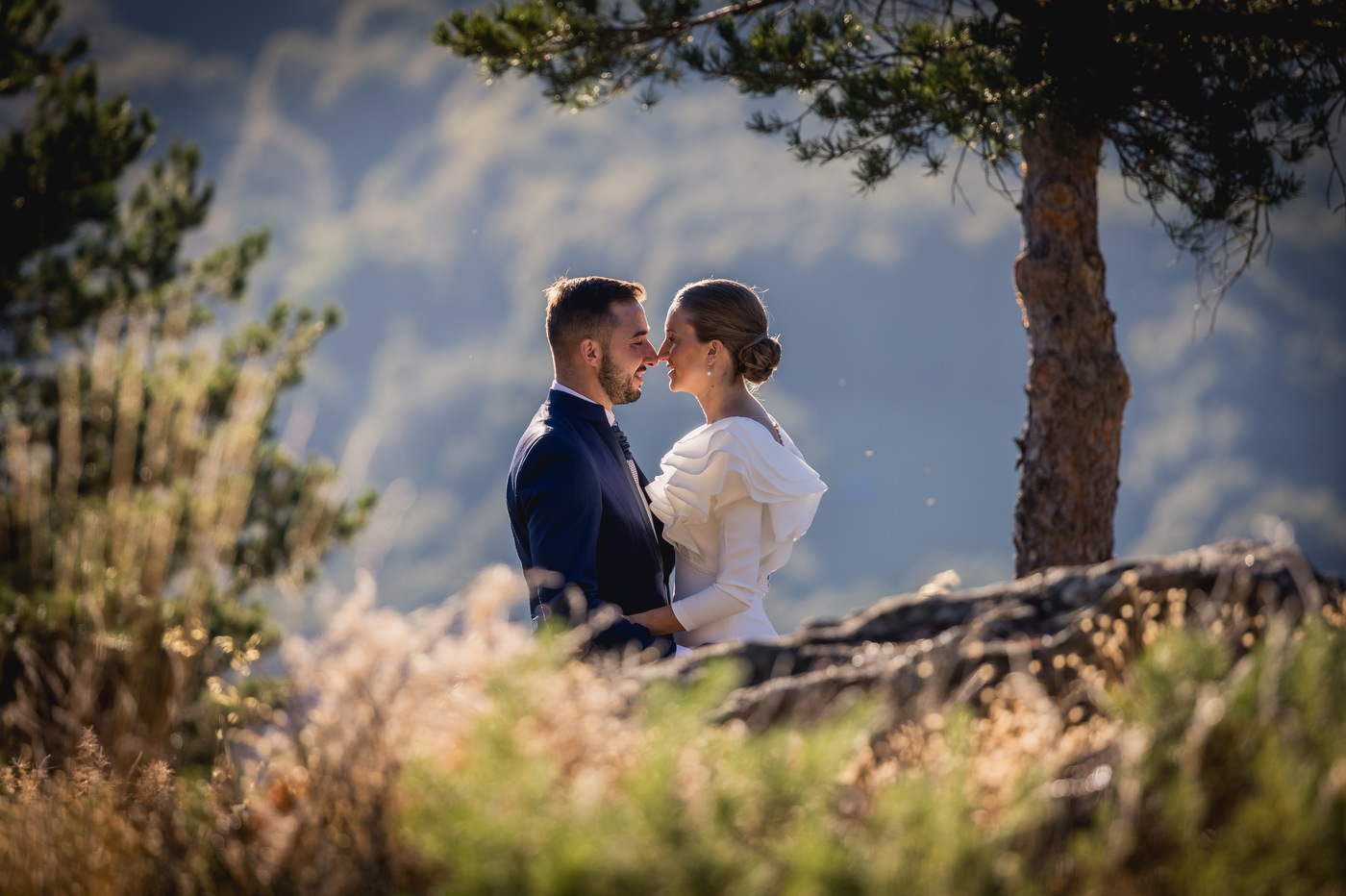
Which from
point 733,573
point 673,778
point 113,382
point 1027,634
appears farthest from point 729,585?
point 113,382

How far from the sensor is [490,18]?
457 centimetres

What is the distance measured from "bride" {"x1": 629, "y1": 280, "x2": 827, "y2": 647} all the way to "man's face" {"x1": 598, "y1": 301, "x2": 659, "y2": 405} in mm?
143

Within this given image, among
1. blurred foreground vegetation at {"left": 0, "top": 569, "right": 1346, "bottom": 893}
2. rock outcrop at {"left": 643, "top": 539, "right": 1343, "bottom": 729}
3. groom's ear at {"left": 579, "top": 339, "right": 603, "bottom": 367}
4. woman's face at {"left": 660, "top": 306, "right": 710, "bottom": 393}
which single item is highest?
woman's face at {"left": 660, "top": 306, "right": 710, "bottom": 393}

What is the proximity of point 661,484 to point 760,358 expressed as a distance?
71 centimetres

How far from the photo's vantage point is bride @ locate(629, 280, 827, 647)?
3709 mm

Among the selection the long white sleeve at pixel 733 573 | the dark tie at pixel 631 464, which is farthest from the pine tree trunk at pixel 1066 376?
the dark tie at pixel 631 464

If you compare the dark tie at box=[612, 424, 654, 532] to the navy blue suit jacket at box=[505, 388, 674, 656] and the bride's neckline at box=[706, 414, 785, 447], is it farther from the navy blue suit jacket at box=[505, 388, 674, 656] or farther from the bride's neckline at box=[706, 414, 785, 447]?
the bride's neckline at box=[706, 414, 785, 447]

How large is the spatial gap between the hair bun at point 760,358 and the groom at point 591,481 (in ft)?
1.37

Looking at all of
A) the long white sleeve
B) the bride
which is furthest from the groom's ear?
the long white sleeve

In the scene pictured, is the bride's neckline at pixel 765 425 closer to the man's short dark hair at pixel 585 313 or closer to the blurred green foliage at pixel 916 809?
the man's short dark hair at pixel 585 313

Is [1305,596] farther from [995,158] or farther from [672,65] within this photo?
[672,65]

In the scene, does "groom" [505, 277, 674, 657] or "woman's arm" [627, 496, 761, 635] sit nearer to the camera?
"groom" [505, 277, 674, 657]

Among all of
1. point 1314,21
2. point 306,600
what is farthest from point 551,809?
point 1314,21

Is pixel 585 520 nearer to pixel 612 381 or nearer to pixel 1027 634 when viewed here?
pixel 612 381
